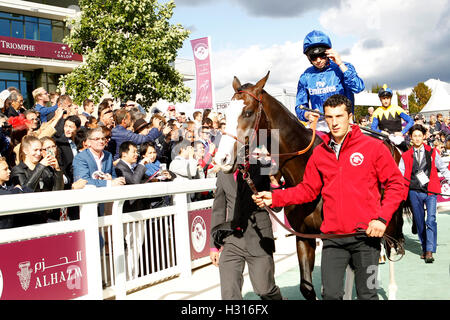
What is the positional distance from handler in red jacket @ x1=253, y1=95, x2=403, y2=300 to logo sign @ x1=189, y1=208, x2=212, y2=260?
335cm

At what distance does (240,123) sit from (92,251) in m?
2.23

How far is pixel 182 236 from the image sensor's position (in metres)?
6.10

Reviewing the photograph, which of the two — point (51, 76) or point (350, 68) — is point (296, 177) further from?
point (51, 76)

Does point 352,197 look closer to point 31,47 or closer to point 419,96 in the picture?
point 31,47

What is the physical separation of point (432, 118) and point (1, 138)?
16719 millimetres

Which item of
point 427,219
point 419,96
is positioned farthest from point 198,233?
point 419,96

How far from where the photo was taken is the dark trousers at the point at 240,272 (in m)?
3.46

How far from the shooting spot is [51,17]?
33.9 m

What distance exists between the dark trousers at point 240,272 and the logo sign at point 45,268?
5.56 ft

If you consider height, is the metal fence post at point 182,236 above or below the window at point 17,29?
below

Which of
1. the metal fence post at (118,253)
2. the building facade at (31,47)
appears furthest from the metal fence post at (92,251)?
the building facade at (31,47)

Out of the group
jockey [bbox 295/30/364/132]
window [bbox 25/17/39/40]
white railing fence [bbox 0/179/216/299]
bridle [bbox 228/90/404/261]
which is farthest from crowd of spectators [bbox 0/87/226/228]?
window [bbox 25/17/39/40]

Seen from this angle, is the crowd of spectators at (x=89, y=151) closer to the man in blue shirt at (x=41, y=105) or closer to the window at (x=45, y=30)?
the man in blue shirt at (x=41, y=105)

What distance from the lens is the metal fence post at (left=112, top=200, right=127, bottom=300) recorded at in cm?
500
